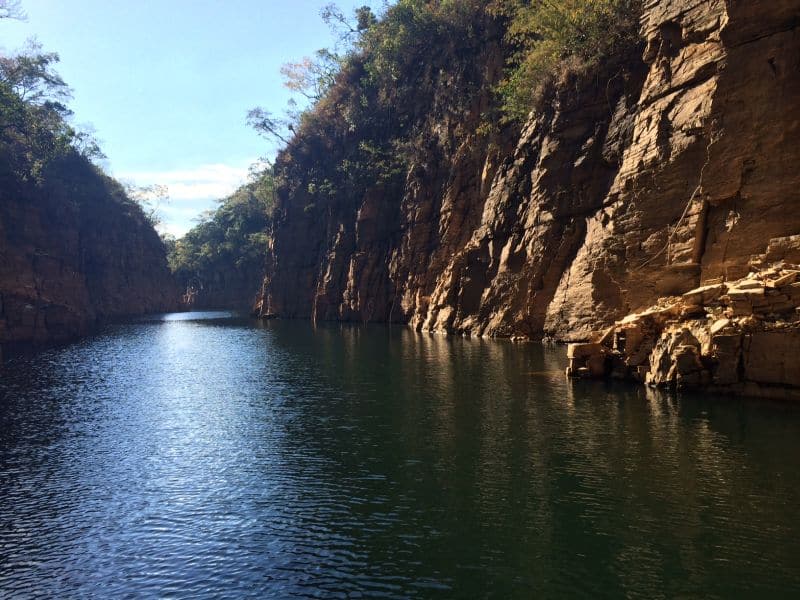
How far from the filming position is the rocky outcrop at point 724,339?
23.9 meters

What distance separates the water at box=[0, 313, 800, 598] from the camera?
38.1 feet

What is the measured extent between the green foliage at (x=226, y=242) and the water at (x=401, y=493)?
356 feet

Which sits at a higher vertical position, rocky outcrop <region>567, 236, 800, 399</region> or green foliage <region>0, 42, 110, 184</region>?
green foliage <region>0, 42, 110, 184</region>

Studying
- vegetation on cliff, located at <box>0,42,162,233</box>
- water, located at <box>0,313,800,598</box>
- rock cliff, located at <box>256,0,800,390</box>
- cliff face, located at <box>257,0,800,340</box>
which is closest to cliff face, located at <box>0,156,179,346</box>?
vegetation on cliff, located at <box>0,42,162,233</box>

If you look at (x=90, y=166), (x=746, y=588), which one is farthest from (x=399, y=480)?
(x=90, y=166)

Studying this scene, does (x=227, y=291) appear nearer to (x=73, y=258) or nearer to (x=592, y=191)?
(x=73, y=258)

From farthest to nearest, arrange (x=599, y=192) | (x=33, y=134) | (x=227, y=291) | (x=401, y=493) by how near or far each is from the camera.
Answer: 1. (x=227, y=291)
2. (x=33, y=134)
3. (x=599, y=192)
4. (x=401, y=493)

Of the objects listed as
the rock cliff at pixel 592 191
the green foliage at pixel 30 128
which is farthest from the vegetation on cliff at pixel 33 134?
the rock cliff at pixel 592 191

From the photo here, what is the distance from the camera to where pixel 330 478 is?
57.4 ft

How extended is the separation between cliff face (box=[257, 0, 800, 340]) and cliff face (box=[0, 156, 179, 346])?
36024 mm

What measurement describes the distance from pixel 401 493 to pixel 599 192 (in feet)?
119

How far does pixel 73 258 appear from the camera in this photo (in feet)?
286

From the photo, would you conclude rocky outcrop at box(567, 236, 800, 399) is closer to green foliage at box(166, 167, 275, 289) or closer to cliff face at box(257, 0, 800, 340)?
cliff face at box(257, 0, 800, 340)

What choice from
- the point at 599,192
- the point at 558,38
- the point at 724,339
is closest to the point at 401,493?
the point at 724,339
